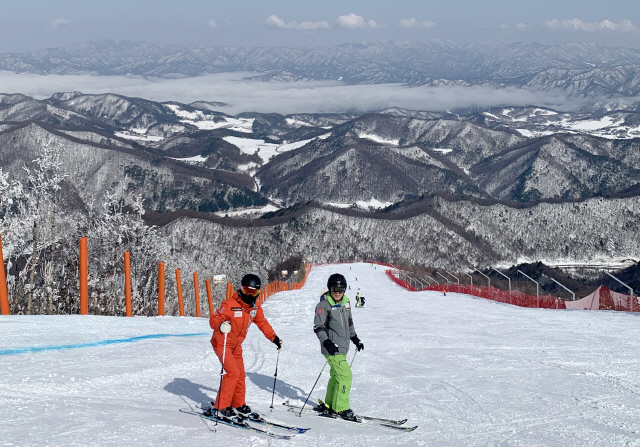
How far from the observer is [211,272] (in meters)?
128

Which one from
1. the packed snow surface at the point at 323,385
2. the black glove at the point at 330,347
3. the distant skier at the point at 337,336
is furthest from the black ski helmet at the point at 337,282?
the packed snow surface at the point at 323,385

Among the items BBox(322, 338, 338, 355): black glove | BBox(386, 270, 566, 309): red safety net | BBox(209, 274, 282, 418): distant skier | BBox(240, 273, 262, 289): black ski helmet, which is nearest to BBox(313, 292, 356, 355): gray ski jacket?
BBox(322, 338, 338, 355): black glove

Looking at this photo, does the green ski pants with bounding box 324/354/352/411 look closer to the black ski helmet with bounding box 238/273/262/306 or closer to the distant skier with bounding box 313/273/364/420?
the distant skier with bounding box 313/273/364/420

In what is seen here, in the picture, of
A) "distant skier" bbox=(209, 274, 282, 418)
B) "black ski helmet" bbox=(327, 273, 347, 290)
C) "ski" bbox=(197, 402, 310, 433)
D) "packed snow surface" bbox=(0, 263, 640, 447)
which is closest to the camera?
"packed snow surface" bbox=(0, 263, 640, 447)

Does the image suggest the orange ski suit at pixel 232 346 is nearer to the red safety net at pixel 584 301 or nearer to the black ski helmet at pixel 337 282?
the black ski helmet at pixel 337 282

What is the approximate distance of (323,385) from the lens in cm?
999

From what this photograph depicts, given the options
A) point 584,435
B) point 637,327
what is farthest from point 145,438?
point 637,327

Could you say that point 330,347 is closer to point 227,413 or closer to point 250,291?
point 250,291

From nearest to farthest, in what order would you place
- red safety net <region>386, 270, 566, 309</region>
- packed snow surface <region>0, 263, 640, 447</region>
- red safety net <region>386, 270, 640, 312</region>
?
1. packed snow surface <region>0, 263, 640, 447</region>
2. red safety net <region>386, 270, 640, 312</region>
3. red safety net <region>386, 270, 566, 309</region>

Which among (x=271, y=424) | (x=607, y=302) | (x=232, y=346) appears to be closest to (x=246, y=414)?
(x=271, y=424)

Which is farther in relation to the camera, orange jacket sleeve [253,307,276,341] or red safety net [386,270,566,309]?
red safety net [386,270,566,309]

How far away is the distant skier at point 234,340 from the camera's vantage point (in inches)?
280

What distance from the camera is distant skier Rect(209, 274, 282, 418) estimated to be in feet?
23.3

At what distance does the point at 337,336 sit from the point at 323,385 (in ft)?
8.43
